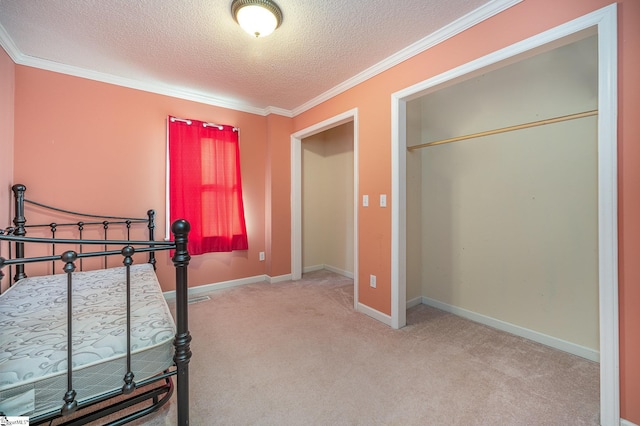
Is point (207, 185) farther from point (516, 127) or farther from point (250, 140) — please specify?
point (516, 127)

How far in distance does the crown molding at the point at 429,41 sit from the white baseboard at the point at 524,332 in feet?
7.99

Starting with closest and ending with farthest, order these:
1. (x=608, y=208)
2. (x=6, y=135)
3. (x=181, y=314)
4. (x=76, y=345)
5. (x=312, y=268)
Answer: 1. (x=76, y=345)
2. (x=181, y=314)
3. (x=608, y=208)
4. (x=6, y=135)
5. (x=312, y=268)

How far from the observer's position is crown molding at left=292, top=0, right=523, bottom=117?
1.81 meters

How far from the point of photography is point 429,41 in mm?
2172

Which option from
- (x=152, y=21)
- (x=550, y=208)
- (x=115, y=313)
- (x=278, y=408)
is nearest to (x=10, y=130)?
(x=152, y=21)

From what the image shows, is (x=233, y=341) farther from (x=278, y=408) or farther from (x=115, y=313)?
(x=115, y=313)

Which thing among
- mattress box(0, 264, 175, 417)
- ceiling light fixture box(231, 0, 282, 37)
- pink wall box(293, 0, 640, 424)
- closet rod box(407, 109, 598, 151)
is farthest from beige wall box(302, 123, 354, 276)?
mattress box(0, 264, 175, 417)

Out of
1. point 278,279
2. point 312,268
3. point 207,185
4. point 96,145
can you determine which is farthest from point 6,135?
point 312,268

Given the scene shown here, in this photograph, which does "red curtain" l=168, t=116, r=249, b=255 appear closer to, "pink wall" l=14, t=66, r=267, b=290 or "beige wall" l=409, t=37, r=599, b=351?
"pink wall" l=14, t=66, r=267, b=290

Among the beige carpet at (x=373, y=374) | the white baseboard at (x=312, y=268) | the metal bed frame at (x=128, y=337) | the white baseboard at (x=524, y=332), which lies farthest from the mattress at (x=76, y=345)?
the white baseboard at (x=312, y=268)

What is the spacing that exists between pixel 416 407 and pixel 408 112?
2.63m

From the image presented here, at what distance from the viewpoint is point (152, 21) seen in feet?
6.43

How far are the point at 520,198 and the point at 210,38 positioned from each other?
9.49ft

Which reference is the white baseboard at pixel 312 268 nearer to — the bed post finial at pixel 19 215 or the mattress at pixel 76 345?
the mattress at pixel 76 345
